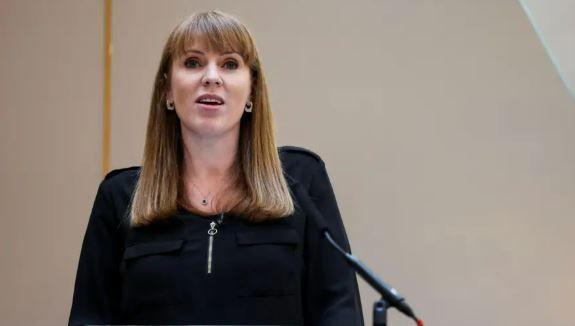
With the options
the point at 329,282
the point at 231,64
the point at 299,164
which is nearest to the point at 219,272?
the point at 329,282

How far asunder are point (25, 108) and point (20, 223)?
0.45m

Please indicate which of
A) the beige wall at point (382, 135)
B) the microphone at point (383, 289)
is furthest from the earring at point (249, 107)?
the beige wall at point (382, 135)

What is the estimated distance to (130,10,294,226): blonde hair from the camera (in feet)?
5.41

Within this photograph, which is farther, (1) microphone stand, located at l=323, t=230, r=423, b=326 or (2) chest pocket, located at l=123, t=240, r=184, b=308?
(2) chest pocket, located at l=123, t=240, r=184, b=308

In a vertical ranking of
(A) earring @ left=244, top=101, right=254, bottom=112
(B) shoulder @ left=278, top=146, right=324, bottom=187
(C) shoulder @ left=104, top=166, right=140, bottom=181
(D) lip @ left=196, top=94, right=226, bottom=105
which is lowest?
(C) shoulder @ left=104, top=166, right=140, bottom=181

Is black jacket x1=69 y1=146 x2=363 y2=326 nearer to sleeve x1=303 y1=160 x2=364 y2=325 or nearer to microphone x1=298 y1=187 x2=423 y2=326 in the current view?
sleeve x1=303 y1=160 x2=364 y2=325

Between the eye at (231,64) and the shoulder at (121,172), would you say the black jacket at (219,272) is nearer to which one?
the shoulder at (121,172)

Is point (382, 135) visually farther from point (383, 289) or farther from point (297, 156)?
point (383, 289)

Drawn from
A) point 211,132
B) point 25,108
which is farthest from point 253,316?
point 25,108

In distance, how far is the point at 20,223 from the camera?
2844 mm

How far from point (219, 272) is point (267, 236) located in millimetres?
134

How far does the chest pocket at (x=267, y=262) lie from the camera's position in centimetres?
158

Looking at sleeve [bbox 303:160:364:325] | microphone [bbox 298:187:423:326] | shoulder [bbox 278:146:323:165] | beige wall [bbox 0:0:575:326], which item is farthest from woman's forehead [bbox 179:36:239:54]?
beige wall [bbox 0:0:575:326]

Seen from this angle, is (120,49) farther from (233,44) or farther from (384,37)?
(233,44)
